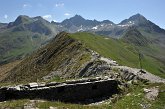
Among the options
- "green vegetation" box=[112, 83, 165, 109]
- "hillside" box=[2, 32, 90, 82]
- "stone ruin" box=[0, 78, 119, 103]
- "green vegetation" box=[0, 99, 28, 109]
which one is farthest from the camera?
"hillside" box=[2, 32, 90, 82]

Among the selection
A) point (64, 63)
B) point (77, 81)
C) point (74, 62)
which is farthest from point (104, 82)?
point (64, 63)

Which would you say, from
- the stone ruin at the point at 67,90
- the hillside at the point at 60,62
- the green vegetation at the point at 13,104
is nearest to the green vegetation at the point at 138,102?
the stone ruin at the point at 67,90

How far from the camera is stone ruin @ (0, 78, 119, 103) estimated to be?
3246 cm

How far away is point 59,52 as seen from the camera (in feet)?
334

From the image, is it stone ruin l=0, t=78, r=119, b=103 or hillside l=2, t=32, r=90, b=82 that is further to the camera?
hillside l=2, t=32, r=90, b=82

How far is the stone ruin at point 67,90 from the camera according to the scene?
32456mm

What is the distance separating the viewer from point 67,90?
34.7m

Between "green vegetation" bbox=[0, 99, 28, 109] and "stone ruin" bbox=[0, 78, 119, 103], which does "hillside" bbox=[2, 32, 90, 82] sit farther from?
"green vegetation" bbox=[0, 99, 28, 109]

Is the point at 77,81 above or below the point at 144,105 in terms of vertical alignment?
above

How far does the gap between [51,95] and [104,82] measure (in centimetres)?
747

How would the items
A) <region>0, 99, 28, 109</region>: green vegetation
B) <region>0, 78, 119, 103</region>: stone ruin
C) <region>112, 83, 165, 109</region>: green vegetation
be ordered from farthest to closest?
<region>0, 78, 119, 103</region>: stone ruin < <region>112, 83, 165, 109</region>: green vegetation < <region>0, 99, 28, 109</region>: green vegetation

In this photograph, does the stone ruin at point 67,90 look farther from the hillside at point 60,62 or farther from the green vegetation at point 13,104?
the hillside at point 60,62

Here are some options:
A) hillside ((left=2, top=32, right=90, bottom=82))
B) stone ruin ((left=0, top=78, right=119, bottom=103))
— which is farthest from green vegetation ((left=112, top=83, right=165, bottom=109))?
hillside ((left=2, top=32, right=90, bottom=82))

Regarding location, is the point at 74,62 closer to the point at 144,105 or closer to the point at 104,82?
the point at 104,82
